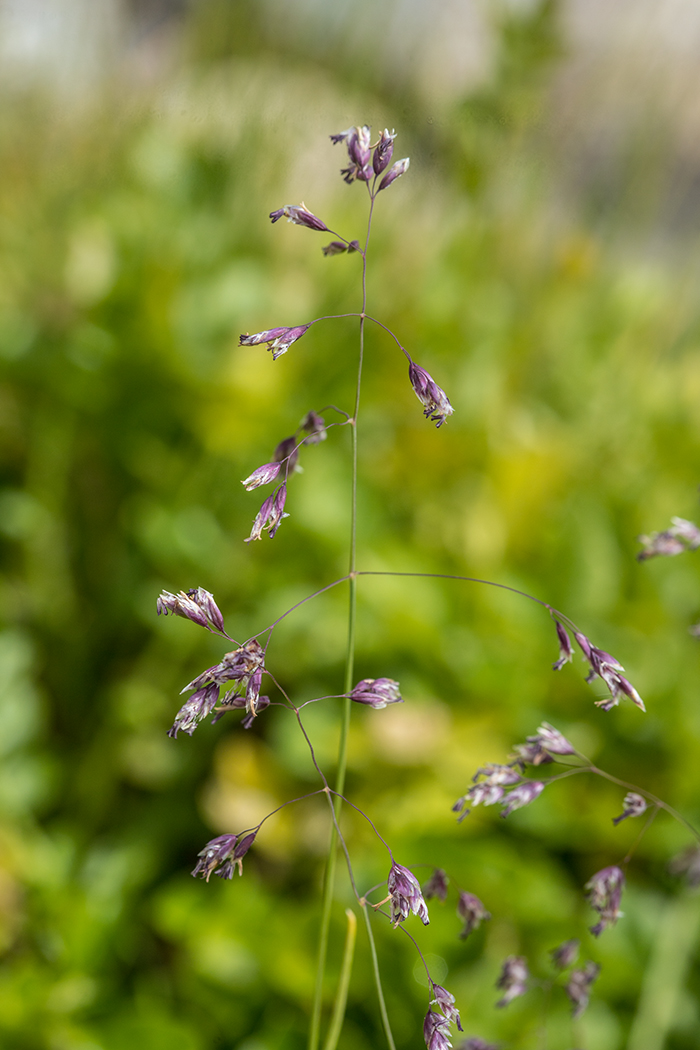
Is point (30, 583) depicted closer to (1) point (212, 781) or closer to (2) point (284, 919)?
(1) point (212, 781)

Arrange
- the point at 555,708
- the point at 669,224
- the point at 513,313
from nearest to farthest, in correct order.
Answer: the point at 555,708
the point at 513,313
the point at 669,224

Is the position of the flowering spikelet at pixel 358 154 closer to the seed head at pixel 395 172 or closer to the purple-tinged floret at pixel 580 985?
the seed head at pixel 395 172

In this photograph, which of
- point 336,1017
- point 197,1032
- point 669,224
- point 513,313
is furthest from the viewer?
point 669,224

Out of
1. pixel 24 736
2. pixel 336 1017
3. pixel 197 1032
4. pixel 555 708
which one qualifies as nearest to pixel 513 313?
pixel 555 708

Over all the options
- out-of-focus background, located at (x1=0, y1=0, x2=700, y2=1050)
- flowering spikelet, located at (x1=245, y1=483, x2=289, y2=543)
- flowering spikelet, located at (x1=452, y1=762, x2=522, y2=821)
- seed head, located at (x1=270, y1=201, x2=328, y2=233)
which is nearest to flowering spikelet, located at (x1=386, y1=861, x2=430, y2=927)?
flowering spikelet, located at (x1=452, y1=762, x2=522, y2=821)

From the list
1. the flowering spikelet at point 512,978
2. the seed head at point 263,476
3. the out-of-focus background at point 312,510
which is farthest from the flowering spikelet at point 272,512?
the out-of-focus background at point 312,510

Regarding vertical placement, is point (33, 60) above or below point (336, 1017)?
above

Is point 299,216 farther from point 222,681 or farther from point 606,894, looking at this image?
point 606,894
